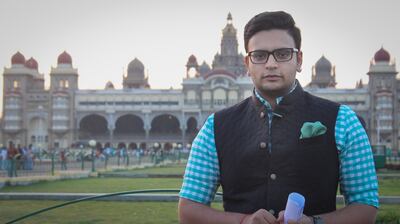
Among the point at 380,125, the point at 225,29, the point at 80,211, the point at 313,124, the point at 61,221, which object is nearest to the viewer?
the point at 313,124

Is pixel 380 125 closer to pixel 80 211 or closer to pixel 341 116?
pixel 80 211

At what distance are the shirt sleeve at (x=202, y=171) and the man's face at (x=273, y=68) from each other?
0.32m

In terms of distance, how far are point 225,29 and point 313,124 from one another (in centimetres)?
7782

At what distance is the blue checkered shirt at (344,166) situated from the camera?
228cm

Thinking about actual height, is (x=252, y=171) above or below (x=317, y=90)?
below

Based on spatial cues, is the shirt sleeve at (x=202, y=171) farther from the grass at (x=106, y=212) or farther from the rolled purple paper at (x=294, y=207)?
the grass at (x=106, y=212)

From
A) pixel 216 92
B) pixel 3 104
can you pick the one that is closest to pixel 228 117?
pixel 216 92

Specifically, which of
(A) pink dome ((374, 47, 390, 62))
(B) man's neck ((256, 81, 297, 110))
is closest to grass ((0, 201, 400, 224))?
(B) man's neck ((256, 81, 297, 110))

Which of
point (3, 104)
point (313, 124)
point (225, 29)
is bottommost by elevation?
point (313, 124)

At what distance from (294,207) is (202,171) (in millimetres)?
534

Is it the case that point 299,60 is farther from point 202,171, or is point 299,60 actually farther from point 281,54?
point 202,171

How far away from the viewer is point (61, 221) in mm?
7277

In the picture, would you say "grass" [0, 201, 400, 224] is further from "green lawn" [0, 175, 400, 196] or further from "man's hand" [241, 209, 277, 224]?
"man's hand" [241, 209, 277, 224]

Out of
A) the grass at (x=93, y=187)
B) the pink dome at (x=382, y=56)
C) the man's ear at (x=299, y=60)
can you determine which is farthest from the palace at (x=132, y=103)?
the man's ear at (x=299, y=60)
